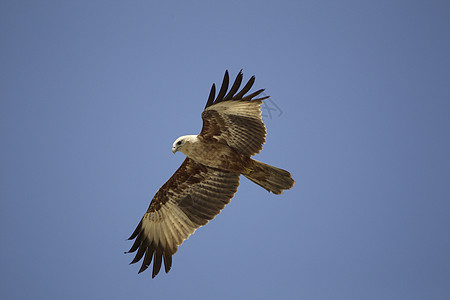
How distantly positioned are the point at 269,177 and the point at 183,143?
166 cm

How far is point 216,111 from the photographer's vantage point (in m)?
7.00

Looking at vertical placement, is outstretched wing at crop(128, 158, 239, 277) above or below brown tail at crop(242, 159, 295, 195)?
below

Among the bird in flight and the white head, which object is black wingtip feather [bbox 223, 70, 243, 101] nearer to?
the bird in flight

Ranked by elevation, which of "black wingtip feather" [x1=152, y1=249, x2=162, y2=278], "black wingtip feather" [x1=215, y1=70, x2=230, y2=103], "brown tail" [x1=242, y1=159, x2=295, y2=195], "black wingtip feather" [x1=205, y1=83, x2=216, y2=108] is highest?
"black wingtip feather" [x1=215, y1=70, x2=230, y2=103]

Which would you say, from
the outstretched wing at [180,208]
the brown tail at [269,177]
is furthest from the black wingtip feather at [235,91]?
the outstretched wing at [180,208]

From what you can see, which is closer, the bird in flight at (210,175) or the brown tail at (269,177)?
the bird in flight at (210,175)

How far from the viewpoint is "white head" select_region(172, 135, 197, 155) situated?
7065mm

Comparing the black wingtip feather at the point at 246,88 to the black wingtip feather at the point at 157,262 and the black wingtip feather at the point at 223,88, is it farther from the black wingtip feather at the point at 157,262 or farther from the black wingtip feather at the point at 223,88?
the black wingtip feather at the point at 157,262

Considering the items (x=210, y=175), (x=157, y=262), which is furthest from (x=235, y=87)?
(x=157, y=262)

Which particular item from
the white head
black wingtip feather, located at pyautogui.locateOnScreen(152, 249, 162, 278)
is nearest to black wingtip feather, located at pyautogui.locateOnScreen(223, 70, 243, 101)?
the white head

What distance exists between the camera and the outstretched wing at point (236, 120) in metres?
6.76

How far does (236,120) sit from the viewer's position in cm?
708

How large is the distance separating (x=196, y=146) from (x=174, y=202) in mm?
1492

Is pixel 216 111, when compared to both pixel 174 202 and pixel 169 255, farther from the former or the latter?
pixel 169 255
